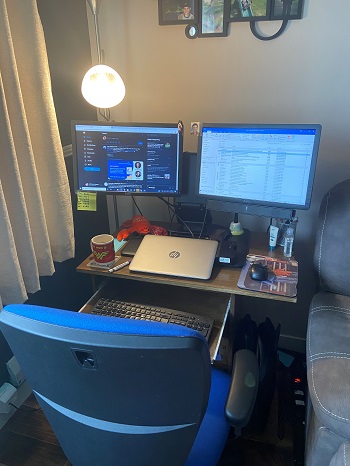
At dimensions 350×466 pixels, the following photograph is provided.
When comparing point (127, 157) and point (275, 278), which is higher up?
point (127, 157)

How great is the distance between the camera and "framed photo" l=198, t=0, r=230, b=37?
155cm

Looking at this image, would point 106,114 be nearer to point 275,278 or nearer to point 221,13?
point 221,13

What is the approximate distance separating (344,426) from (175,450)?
51 cm

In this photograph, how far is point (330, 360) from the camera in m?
1.17

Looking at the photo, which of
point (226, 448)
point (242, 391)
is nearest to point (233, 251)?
point (242, 391)

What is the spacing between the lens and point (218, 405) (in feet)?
3.63

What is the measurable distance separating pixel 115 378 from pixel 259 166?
39.7 inches

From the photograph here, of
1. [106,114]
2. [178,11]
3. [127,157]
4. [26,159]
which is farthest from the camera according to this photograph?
[106,114]

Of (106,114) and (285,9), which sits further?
(106,114)

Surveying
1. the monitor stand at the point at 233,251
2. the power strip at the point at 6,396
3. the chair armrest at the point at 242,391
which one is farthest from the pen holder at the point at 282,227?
the power strip at the point at 6,396

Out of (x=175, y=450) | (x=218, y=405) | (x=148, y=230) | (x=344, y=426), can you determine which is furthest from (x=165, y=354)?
(x=148, y=230)

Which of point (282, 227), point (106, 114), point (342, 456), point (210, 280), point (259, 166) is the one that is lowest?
point (342, 456)

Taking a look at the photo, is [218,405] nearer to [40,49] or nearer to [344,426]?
[344,426]

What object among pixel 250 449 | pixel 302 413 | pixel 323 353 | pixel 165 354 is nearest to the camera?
pixel 165 354
